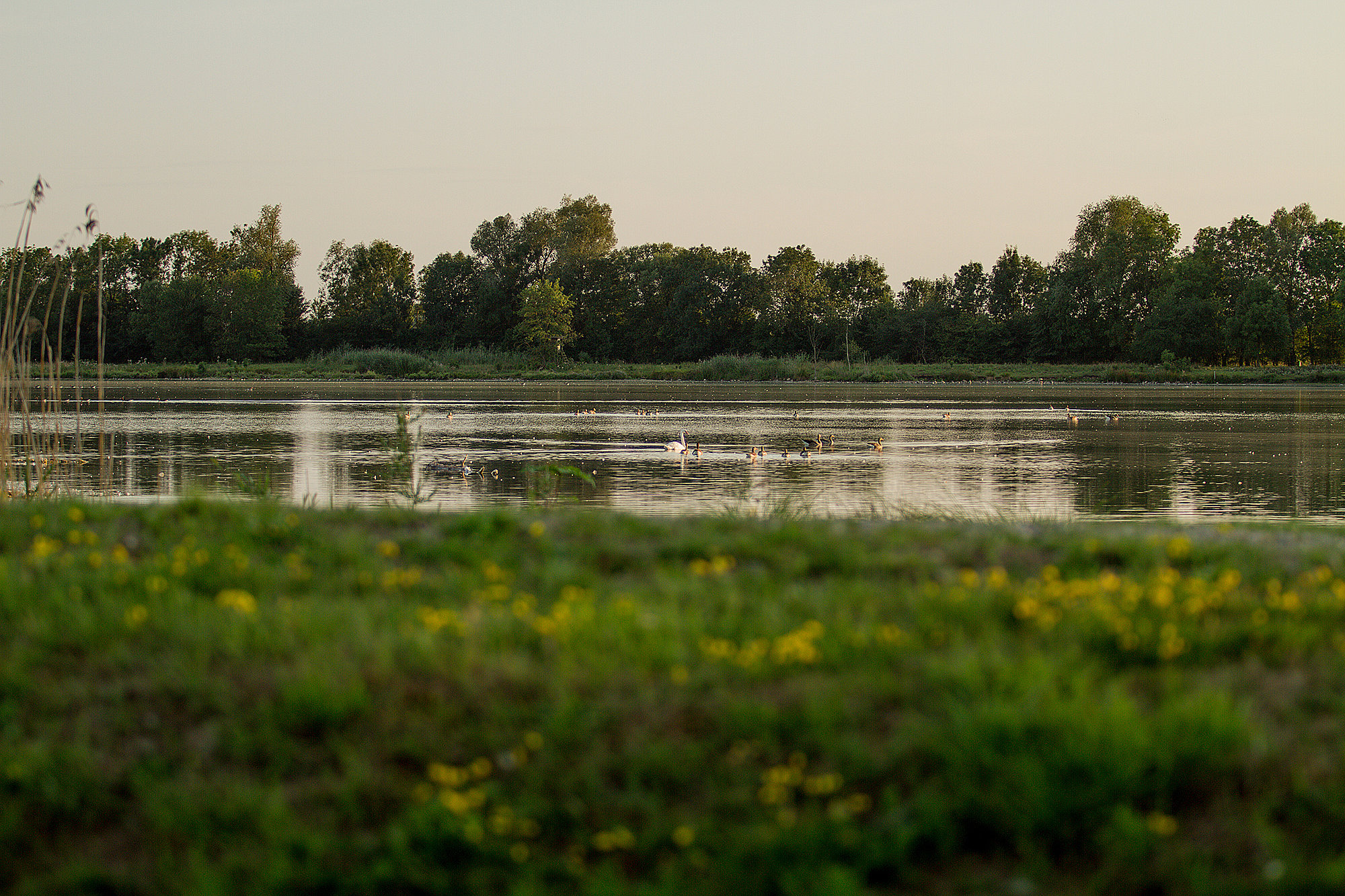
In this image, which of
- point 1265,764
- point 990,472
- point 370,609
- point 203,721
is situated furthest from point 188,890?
point 990,472

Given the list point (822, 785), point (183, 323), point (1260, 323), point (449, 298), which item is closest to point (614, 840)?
point (822, 785)

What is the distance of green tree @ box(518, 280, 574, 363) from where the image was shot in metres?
90.4

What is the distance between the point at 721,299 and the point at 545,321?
1829 centimetres

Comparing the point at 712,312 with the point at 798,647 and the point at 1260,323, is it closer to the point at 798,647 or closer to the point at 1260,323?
the point at 1260,323

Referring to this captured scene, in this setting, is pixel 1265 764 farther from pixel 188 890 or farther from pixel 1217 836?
pixel 188 890

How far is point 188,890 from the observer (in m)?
3.83

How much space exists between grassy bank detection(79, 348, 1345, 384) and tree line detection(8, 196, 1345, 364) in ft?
10.6

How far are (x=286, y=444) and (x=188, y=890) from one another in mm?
25395

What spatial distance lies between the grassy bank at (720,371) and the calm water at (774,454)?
1001 inches

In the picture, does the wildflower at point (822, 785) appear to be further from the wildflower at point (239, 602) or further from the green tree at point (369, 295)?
the green tree at point (369, 295)

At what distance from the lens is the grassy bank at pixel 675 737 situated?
3900 millimetres

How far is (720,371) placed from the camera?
84750 mm

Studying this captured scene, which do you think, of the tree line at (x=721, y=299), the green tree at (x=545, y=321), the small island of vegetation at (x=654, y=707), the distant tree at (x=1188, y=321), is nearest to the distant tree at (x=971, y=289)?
the tree line at (x=721, y=299)

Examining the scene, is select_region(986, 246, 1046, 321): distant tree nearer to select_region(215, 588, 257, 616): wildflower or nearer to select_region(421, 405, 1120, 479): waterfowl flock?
select_region(421, 405, 1120, 479): waterfowl flock
